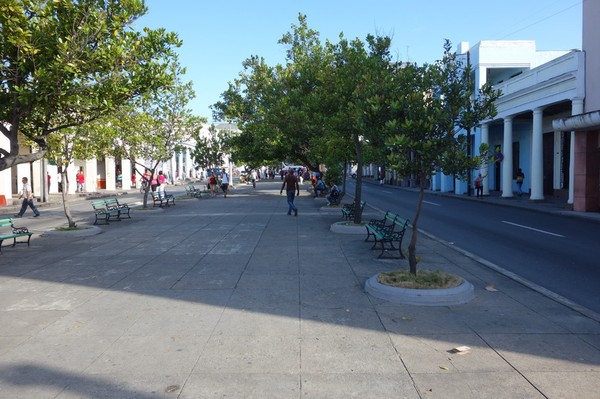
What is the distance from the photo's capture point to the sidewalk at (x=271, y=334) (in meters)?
4.36

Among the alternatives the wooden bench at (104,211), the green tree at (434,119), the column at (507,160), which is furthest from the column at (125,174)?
the green tree at (434,119)

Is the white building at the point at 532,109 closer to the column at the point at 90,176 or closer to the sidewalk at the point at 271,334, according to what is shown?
the sidewalk at the point at 271,334

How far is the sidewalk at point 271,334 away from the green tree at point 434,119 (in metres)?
1.88

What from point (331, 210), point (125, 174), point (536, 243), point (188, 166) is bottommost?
point (536, 243)

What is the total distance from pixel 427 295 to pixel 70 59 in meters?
7.83

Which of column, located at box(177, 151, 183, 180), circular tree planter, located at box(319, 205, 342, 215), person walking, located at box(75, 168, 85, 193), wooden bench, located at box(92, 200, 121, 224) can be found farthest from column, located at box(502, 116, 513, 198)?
column, located at box(177, 151, 183, 180)

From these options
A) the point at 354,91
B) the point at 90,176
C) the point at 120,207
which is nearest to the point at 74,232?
the point at 120,207

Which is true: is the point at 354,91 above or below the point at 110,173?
above

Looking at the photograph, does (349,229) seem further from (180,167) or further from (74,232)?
(180,167)

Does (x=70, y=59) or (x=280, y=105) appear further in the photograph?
(x=280, y=105)

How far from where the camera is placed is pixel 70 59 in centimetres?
948

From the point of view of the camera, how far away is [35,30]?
29.8 feet

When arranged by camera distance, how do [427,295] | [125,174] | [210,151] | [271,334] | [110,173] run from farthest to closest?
[125,174] → [210,151] → [110,173] → [427,295] → [271,334]

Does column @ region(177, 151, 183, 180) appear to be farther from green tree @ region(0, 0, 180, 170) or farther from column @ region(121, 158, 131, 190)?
green tree @ region(0, 0, 180, 170)
